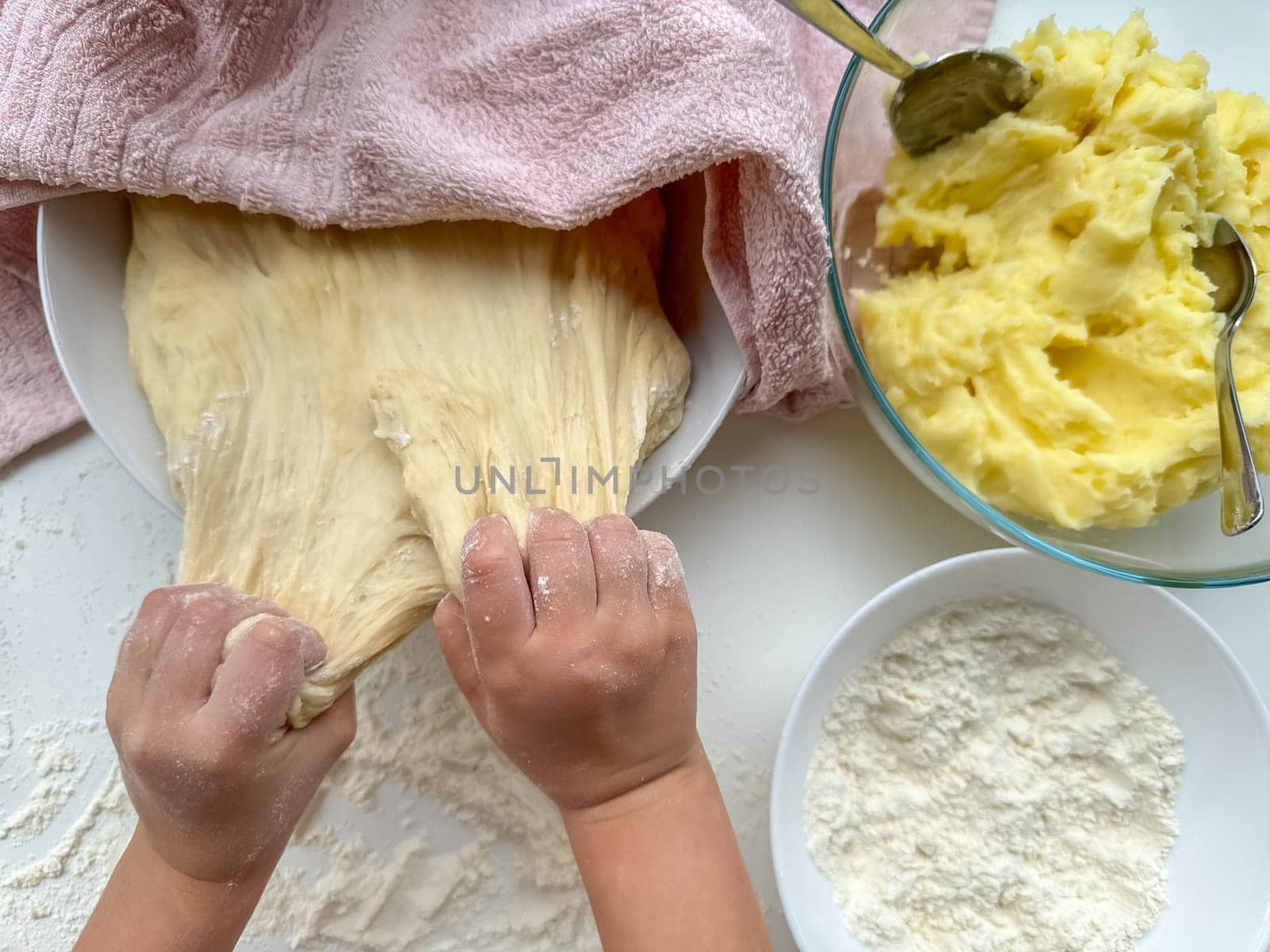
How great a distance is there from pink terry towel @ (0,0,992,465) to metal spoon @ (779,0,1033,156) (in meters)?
0.05

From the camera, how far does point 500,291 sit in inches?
20.4

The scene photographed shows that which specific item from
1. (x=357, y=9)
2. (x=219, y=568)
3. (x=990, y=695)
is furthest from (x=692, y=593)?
(x=357, y=9)

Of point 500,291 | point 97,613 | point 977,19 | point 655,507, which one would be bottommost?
point 97,613

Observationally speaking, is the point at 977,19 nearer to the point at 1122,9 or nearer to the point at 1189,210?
the point at 1122,9

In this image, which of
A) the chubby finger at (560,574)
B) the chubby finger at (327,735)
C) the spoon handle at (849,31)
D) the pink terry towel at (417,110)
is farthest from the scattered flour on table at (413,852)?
the spoon handle at (849,31)

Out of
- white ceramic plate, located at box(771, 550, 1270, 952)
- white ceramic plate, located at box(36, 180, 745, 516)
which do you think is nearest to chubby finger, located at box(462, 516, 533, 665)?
white ceramic plate, located at box(36, 180, 745, 516)

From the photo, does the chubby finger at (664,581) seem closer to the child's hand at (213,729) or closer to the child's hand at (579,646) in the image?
the child's hand at (579,646)

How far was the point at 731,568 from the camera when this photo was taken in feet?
2.15

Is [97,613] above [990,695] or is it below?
below

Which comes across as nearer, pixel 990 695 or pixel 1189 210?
pixel 1189 210

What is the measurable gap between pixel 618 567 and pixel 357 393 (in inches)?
7.4

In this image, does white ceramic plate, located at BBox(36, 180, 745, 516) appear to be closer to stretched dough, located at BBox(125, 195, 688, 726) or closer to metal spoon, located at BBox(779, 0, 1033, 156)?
stretched dough, located at BBox(125, 195, 688, 726)

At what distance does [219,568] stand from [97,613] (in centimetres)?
22

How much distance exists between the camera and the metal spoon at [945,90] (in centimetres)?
49
